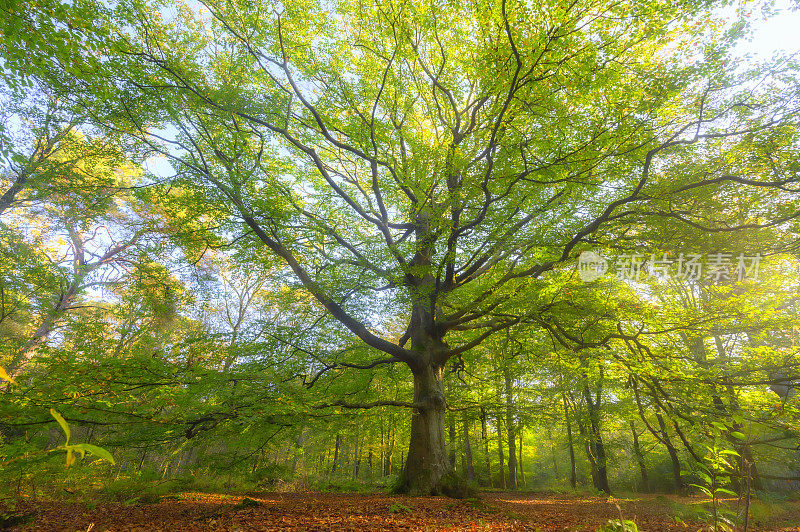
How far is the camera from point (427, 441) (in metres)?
7.54

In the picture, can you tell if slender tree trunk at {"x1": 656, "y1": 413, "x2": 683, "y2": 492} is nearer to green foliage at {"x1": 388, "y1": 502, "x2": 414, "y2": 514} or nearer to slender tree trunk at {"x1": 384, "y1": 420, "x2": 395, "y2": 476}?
green foliage at {"x1": 388, "y1": 502, "x2": 414, "y2": 514}

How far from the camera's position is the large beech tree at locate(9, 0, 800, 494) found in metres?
5.50

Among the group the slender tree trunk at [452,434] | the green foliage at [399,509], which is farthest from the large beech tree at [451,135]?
the slender tree trunk at [452,434]

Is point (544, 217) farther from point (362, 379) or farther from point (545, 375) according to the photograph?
point (545, 375)

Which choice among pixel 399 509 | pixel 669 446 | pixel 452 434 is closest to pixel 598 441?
pixel 452 434

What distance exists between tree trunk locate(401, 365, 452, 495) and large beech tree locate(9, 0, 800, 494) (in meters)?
0.04

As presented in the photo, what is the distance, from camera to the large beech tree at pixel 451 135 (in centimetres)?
550

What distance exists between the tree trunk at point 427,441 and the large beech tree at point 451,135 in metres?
0.04

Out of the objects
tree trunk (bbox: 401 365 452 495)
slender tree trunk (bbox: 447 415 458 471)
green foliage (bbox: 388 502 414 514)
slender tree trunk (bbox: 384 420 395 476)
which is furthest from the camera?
slender tree trunk (bbox: 384 420 395 476)

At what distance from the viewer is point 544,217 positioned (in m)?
7.81

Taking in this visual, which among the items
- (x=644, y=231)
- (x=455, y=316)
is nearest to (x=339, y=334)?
(x=455, y=316)

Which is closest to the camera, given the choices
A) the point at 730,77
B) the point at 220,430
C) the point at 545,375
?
the point at 730,77

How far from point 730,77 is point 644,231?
9.66 ft

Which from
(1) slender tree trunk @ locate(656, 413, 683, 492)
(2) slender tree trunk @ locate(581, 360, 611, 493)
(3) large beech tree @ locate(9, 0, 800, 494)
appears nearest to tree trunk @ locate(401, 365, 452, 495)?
(3) large beech tree @ locate(9, 0, 800, 494)
